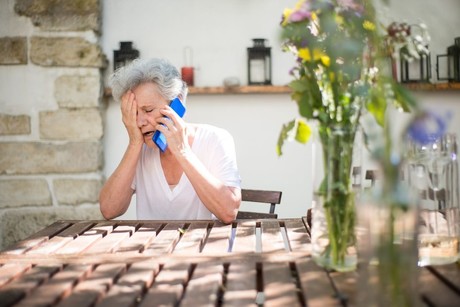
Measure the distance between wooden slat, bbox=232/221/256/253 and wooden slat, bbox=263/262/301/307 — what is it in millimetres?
159

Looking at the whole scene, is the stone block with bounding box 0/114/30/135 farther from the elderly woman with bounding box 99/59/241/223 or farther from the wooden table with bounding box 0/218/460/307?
the wooden table with bounding box 0/218/460/307

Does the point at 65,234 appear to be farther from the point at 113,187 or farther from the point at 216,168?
the point at 216,168

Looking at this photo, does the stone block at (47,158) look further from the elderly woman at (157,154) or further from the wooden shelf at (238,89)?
the elderly woman at (157,154)

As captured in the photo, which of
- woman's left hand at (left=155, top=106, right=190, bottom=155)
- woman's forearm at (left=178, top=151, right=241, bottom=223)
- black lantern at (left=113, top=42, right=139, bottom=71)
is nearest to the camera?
woman's forearm at (left=178, top=151, right=241, bottom=223)

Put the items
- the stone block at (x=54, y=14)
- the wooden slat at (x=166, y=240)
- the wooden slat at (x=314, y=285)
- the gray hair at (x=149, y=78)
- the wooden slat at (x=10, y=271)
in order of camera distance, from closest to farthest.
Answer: the wooden slat at (x=314, y=285)
the wooden slat at (x=10, y=271)
the wooden slat at (x=166, y=240)
the gray hair at (x=149, y=78)
the stone block at (x=54, y=14)

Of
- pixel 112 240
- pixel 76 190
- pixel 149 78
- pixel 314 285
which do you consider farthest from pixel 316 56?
pixel 76 190

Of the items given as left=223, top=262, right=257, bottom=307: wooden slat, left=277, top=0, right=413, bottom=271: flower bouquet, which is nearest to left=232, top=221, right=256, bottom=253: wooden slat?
left=223, top=262, right=257, bottom=307: wooden slat

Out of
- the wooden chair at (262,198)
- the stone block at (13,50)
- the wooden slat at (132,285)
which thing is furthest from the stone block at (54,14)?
the wooden slat at (132,285)

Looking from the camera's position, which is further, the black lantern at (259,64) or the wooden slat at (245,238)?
the black lantern at (259,64)

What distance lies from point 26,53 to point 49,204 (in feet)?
3.07

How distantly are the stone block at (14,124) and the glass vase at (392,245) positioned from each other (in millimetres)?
2960

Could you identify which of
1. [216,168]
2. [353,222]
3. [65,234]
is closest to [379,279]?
[353,222]

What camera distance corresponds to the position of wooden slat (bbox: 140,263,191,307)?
965 millimetres

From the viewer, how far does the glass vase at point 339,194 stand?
1.09m
